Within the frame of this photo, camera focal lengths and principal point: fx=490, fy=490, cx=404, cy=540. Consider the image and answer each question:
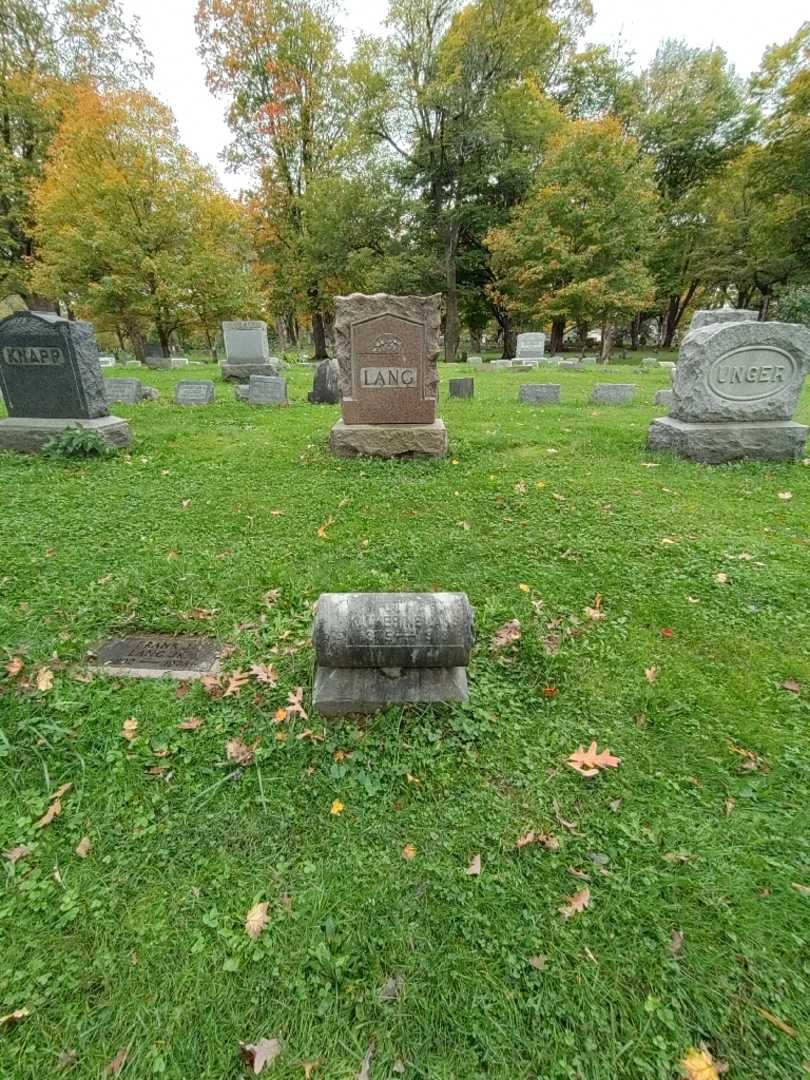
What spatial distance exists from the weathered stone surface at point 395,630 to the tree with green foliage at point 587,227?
2074 cm

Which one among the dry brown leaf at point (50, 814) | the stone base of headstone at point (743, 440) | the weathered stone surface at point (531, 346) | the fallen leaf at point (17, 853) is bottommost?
the fallen leaf at point (17, 853)

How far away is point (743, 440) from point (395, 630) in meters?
5.70

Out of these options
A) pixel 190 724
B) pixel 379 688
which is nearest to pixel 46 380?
pixel 190 724

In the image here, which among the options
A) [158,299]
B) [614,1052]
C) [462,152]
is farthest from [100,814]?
[462,152]

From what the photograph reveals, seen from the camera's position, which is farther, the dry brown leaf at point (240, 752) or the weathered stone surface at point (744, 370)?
the weathered stone surface at point (744, 370)

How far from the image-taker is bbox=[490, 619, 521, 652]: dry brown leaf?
2.95 metres

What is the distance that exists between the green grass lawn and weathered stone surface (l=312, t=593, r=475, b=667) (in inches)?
14.2

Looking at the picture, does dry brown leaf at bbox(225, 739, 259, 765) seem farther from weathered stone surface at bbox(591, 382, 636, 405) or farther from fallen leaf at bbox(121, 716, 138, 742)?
weathered stone surface at bbox(591, 382, 636, 405)

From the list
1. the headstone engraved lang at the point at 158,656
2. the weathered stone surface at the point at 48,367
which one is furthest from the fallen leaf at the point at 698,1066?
the weathered stone surface at the point at 48,367

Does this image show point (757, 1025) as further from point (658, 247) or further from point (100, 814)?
point (658, 247)

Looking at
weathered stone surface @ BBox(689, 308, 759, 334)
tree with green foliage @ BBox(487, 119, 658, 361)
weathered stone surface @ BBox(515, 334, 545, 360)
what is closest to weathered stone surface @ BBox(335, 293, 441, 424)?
weathered stone surface @ BBox(689, 308, 759, 334)

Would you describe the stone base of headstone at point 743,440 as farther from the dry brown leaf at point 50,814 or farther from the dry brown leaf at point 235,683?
the dry brown leaf at point 50,814

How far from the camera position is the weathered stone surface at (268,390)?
Answer: 10.1 metres

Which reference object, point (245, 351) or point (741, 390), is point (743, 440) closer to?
point (741, 390)
